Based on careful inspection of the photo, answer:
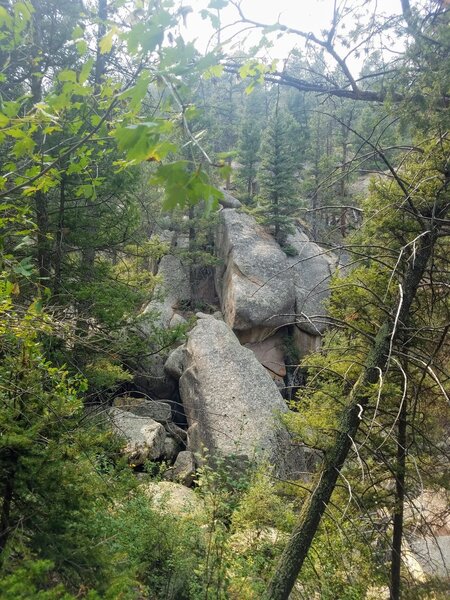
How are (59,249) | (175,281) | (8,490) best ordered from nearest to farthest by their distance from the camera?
1. (8,490)
2. (59,249)
3. (175,281)

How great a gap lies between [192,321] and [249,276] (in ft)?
32.4

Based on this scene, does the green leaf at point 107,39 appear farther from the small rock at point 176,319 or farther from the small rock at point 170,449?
the small rock at point 176,319

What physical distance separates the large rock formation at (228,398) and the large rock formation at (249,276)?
10.3 ft

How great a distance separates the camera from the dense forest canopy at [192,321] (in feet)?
5.47

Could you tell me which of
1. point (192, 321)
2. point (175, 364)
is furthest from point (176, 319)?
point (192, 321)

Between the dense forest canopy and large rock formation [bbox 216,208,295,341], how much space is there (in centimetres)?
852

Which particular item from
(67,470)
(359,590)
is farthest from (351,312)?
(67,470)

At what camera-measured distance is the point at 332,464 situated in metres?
3.28

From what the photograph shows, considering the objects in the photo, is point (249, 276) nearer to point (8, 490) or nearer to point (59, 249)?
point (59, 249)

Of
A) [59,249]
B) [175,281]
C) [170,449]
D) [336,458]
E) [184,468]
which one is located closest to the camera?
[336,458]

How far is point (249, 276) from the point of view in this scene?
58.3 ft

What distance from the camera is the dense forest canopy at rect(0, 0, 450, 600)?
5.47ft

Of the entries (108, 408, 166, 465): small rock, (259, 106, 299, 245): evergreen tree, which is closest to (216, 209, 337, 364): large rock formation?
(259, 106, 299, 245): evergreen tree

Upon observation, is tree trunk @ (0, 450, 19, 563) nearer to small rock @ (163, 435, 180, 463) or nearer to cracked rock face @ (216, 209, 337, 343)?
small rock @ (163, 435, 180, 463)
